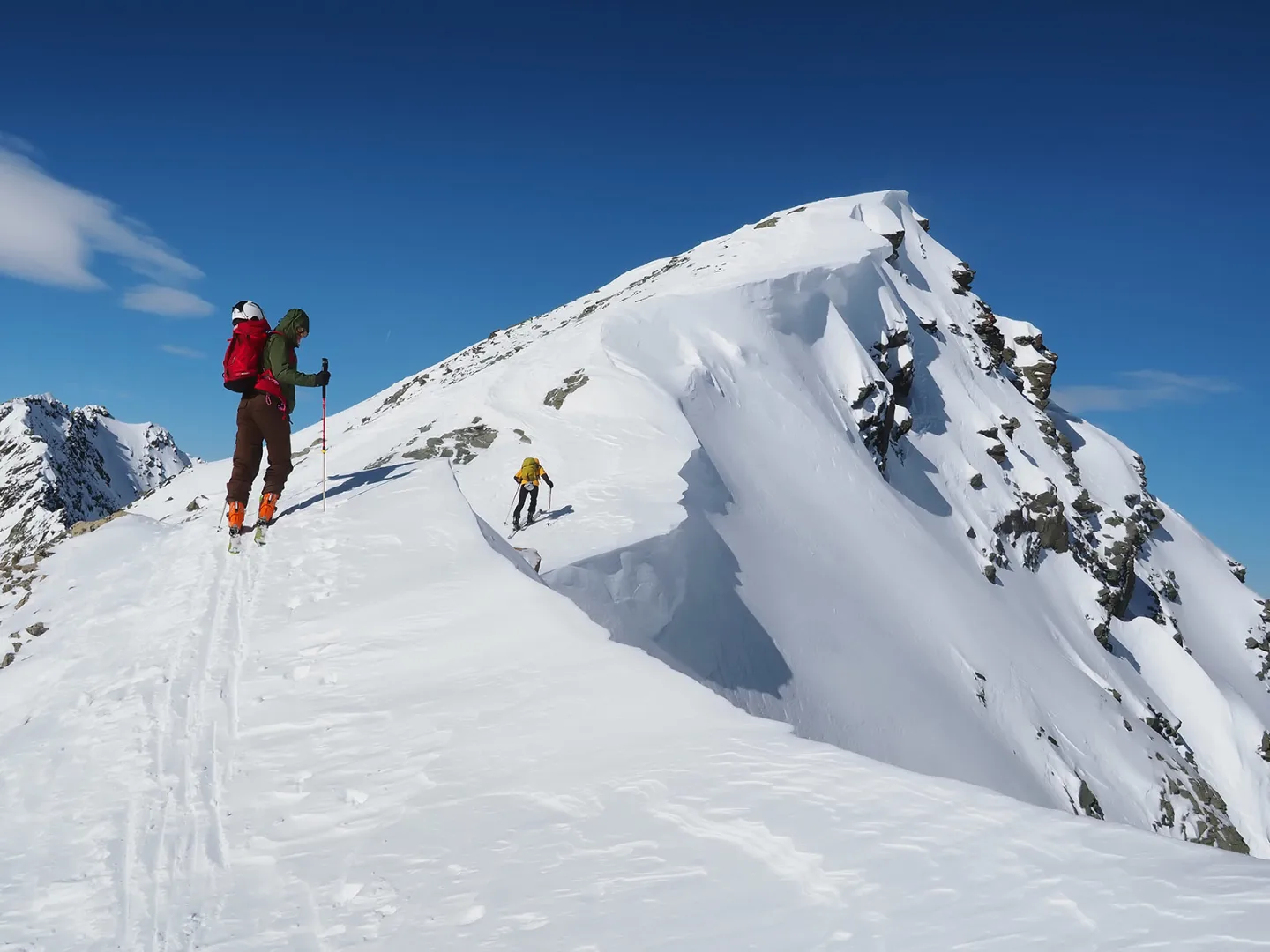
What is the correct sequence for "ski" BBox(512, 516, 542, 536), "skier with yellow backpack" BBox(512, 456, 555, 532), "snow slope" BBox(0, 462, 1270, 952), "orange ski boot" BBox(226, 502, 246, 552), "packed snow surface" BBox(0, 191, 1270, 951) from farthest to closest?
"skier with yellow backpack" BBox(512, 456, 555, 532) < "ski" BBox(512, 516, 542, 536) < "orange ski boot" BBox(226, 502, 246, 552) < "packed snow surface" BBox(0, 191, 1270, 951) < "snow slope" BBox(0, 462, 1270, 952)

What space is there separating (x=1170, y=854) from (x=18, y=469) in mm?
157599

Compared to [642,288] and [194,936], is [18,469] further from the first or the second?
[194,936]

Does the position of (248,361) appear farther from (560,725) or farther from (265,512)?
(560,725)

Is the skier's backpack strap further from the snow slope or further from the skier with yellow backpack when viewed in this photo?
the skier with yellow backpack

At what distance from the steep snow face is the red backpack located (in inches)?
202

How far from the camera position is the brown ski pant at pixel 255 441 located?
36.5 ft

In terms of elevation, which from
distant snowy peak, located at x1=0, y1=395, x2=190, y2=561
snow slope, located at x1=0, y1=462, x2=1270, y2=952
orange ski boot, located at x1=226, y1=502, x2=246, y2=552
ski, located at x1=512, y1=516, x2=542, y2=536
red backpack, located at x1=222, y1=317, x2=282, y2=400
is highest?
distant snowy peak, located at x1=0, y1=395, x2=190, y2=561

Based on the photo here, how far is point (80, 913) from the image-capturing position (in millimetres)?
4215

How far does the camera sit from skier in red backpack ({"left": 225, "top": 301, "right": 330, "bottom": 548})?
11125 millimetres

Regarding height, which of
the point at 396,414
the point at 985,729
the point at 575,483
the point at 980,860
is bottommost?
the point at 985,729

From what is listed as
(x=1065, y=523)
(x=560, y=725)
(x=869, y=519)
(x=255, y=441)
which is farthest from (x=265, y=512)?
(x=1065, y=523)

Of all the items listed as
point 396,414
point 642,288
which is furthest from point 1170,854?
point 642,288

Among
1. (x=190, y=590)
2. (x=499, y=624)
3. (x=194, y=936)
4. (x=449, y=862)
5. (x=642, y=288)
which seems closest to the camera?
(x=194, y=936)

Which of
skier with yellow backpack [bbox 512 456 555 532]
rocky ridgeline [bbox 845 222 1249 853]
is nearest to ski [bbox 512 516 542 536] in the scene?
skier with yellow backpack [bbox 512 456 555 532]
